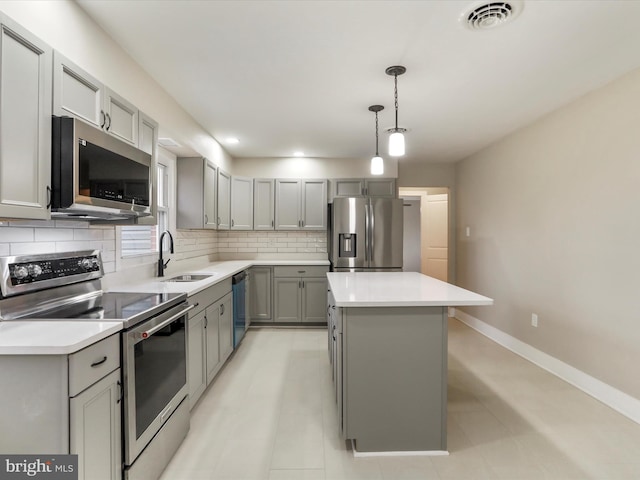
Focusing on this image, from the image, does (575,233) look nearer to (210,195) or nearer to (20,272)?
(210,195)

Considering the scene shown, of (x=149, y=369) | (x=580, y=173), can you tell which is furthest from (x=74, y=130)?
(x=580, y=173)

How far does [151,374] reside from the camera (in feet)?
5.52

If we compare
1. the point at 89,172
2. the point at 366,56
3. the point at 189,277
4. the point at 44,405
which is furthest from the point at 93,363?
the point at 366,56

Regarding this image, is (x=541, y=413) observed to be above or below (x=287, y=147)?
below

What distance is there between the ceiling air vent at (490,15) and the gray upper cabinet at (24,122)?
207cm

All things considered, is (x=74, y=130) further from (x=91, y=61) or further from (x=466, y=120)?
(x=466, y=120)

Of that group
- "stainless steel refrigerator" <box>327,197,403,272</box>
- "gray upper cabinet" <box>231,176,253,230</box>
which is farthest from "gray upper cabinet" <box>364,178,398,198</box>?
"gray upper cabinet" <box>231,176,253,230</box>

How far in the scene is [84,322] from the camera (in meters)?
1.43

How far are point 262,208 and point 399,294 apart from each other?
326cm

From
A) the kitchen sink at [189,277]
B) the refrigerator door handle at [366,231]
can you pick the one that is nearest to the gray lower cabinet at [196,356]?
the kitchen sink at [189,277]

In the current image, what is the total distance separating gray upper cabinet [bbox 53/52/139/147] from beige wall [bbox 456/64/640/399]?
3.45 metres

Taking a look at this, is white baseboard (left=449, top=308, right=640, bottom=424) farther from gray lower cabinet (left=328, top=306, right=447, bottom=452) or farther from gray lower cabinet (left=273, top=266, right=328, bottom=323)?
gray lower cabinet (left=273, top=266, right=328, bottom=323)

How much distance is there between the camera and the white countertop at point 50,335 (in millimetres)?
1157

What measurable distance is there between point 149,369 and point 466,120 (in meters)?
3.51
